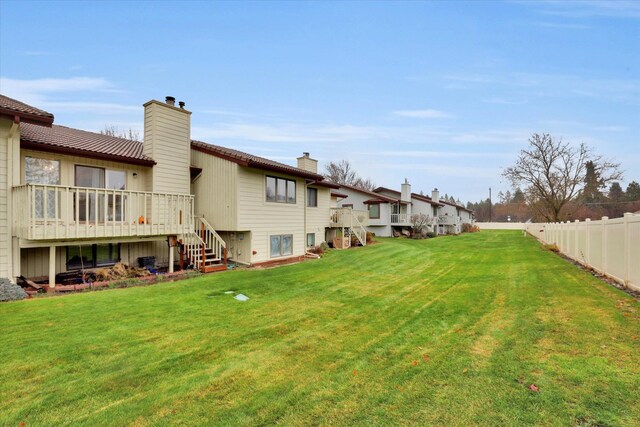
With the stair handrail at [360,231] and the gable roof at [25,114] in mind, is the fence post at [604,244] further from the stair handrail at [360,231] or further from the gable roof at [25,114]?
the gable roof at [25,114]

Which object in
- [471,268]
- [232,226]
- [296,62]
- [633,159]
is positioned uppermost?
[296,62]

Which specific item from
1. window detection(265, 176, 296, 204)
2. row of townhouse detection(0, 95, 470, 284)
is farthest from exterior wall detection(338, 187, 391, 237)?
window detection(265, 176, 296, 204)

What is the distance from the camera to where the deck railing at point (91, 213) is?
812 centimetres

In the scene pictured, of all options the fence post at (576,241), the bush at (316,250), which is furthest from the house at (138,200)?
the fence post at (576,241)

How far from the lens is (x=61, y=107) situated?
21484 millimetres

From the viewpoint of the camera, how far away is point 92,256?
10633 mm

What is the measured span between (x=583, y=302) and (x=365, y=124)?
993 inches

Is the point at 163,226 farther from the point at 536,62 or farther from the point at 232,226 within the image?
the point at 536,62

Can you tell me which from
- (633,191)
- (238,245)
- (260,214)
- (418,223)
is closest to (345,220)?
(260,214)

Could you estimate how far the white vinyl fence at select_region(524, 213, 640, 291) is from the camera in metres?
7.66

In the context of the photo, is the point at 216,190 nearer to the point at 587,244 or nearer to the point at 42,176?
the point at 42,176

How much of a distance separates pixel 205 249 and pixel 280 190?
183 inches

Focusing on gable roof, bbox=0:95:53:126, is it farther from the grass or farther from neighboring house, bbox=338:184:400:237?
neighboring house, bbox=338:184:400:237

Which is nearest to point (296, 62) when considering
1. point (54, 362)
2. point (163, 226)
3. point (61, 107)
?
point (163, 226)
